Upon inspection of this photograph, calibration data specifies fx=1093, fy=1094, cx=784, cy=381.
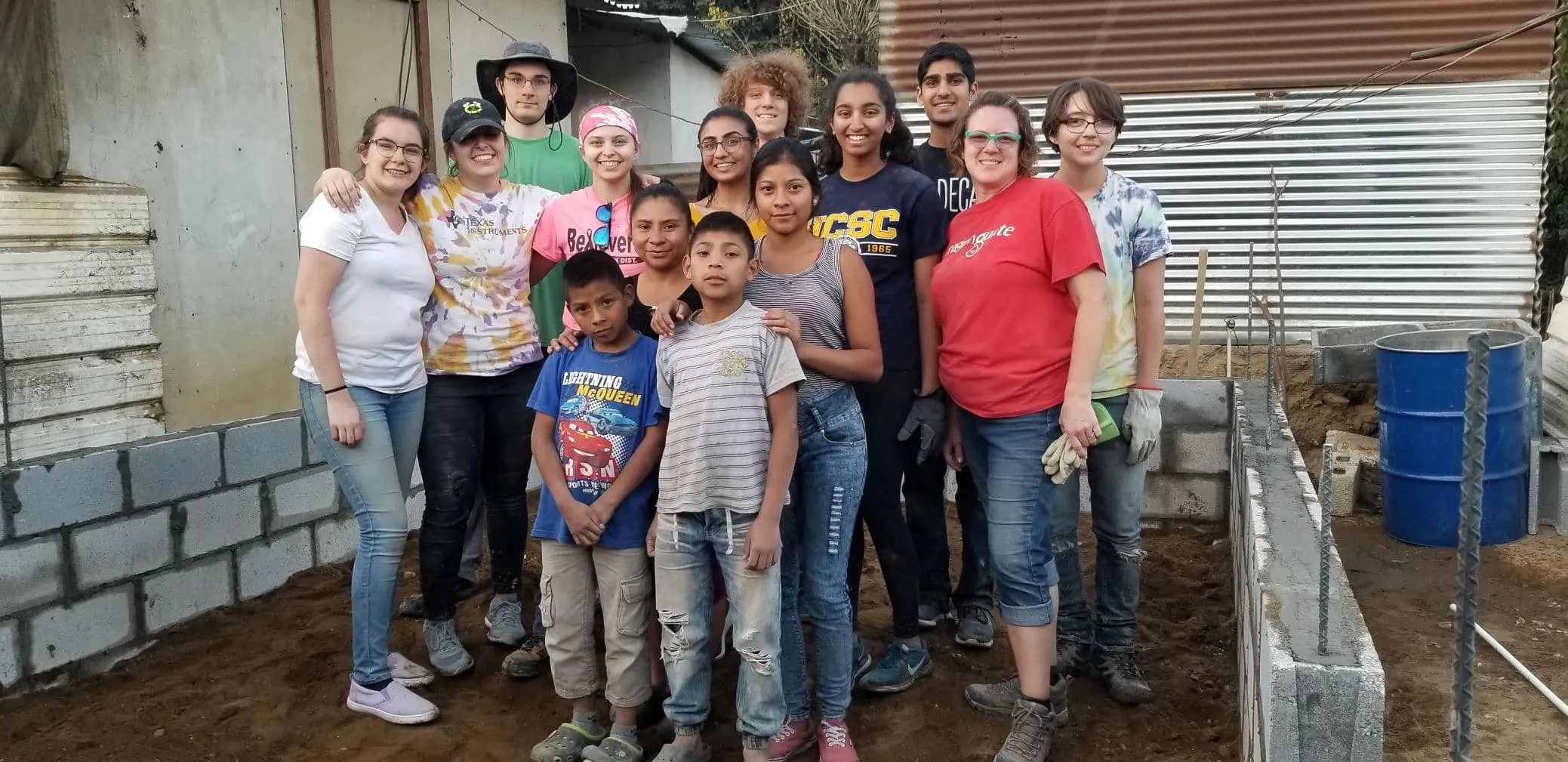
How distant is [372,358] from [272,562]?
5.37ft

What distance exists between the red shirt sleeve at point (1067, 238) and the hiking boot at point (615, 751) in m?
1.61

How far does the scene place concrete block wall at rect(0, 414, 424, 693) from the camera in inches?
134

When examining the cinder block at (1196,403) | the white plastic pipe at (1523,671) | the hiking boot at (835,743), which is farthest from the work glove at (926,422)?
the cinder block at (1196,403)

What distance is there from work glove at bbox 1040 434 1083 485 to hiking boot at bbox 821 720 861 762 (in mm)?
840

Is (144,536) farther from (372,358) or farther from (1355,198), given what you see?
(1355,198)

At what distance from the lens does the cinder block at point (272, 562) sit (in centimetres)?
411

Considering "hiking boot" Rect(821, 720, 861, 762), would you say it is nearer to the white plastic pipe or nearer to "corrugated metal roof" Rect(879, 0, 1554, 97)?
the white plastic pipe

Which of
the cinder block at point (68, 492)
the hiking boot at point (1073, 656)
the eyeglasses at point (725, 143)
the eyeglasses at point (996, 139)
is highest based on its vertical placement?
the eyeglasses at point (725, 143)

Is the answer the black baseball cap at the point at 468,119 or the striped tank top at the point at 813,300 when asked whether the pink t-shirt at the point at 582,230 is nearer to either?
the black baseball cap at the point at 468,119

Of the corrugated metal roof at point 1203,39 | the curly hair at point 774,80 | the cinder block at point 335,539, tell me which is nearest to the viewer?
the curly hair at point 774,80

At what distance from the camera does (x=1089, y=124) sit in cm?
298

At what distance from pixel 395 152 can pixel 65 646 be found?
1.97 m

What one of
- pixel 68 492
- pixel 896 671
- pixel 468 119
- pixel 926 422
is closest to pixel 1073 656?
pixel 896 671

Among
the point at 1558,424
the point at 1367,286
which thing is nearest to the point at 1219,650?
the point at 1558,424
